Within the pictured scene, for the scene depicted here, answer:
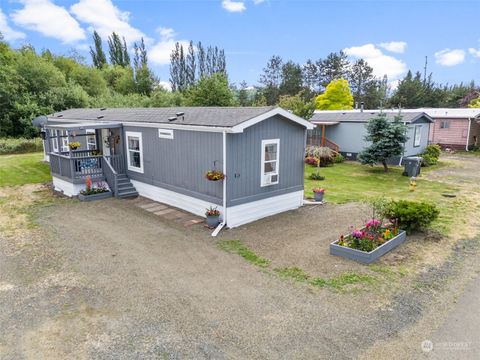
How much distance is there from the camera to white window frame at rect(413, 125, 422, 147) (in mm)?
20406

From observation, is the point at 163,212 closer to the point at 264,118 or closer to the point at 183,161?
the point at 183,161

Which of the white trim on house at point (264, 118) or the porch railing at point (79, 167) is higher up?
the white trim on house at point (264, 118)

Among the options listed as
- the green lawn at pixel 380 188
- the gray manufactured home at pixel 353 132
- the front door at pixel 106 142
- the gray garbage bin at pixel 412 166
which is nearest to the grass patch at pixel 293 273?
the green lawn at pixel 380 188

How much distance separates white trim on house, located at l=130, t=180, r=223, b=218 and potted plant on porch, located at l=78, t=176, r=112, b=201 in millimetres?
1033

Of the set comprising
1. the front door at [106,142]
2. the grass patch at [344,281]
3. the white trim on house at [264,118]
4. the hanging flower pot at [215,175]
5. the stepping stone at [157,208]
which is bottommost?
the grass patch at [344,281]

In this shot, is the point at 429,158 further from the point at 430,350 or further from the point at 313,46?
the point at 313,46

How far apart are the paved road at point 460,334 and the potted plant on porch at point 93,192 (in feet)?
35.1

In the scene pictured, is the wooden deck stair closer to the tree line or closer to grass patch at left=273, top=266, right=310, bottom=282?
grass patch at left=273, top=266, right=310, bottom=282

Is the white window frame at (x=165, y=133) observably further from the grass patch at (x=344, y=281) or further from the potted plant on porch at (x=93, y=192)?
the grass patch at (x=344, y=281)

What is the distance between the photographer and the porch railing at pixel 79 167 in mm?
11961

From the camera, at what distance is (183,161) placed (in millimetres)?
10188

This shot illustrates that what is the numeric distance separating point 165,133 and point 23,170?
9905 millimetres

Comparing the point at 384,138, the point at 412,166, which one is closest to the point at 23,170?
the point at 384,138

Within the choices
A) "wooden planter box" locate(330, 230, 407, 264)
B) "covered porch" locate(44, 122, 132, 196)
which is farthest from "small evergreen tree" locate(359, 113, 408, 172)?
"covered porch" locate(44, 122, 132, 196)
